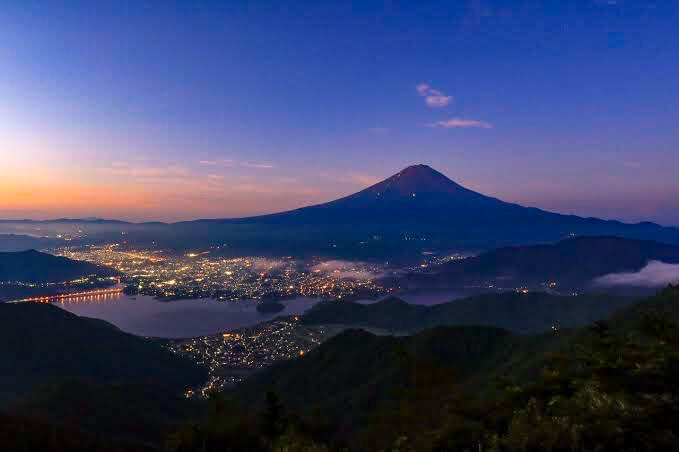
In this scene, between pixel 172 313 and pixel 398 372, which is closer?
pixel 398 372

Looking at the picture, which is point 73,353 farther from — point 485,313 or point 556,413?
point 485,313

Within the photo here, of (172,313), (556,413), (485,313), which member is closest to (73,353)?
(172,313)

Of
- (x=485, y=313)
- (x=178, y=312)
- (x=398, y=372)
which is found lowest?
(x=178, y=312)

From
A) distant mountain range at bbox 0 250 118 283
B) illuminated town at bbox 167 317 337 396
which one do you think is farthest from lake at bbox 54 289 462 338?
distant mountain range at bbox 0 250 118 283

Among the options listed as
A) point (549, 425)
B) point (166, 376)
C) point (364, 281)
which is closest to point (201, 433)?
point (549, 425)

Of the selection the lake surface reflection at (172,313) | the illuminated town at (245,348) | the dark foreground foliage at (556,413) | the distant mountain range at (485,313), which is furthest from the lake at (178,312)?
the dark foreground foliage at (556,413)

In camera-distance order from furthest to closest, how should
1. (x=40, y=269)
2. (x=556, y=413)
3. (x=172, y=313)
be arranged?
(x=40, y=269), (x=172, y=313), (x=556, y=413)

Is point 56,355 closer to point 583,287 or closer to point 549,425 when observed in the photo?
point 549,425

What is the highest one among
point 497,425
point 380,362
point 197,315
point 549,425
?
point 549,425

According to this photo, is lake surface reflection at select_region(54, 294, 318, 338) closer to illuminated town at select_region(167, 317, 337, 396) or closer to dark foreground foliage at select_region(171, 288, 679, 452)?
illuminated town at select_region(167, 317, 337, 396)
